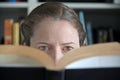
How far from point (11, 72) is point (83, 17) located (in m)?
1.26

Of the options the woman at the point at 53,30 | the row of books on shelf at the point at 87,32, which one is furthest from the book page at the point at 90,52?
the row of books on shelf at the point at 87,32

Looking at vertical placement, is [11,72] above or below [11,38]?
below

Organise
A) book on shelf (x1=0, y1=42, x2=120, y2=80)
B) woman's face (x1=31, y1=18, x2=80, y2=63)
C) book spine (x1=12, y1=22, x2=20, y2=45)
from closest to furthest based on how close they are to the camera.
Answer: book on shelf (x1=0, y1=42, x2=120, y2=80), woman's face (x1=31, y1=18, x2=80, y2=63), book spine (x1=12, y1=22, x2=20, y2=45)

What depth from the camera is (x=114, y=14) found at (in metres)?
1.90

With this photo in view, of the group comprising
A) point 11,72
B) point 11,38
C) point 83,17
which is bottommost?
point 11,72

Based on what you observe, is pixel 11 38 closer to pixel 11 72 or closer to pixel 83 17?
pixel 83 17

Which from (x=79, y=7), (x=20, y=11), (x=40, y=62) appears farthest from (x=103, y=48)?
(x=20, y=11)

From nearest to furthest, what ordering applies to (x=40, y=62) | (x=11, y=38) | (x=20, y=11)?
(x=40, y=62), (x=11, y=38), (x=20, y=11)

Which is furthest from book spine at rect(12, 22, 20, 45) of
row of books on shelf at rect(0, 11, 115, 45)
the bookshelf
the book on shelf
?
the book on shelf

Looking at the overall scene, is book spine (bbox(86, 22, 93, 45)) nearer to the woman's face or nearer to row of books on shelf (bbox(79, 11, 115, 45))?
row of books on shelf (bbox(79, 11, 115, 45))

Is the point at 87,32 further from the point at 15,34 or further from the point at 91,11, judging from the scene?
the point at 15,34

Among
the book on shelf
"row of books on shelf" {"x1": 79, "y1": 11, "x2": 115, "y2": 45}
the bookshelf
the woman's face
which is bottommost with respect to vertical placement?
the book on shelf

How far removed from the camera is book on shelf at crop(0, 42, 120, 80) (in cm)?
55

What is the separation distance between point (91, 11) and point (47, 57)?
4.30 ft
